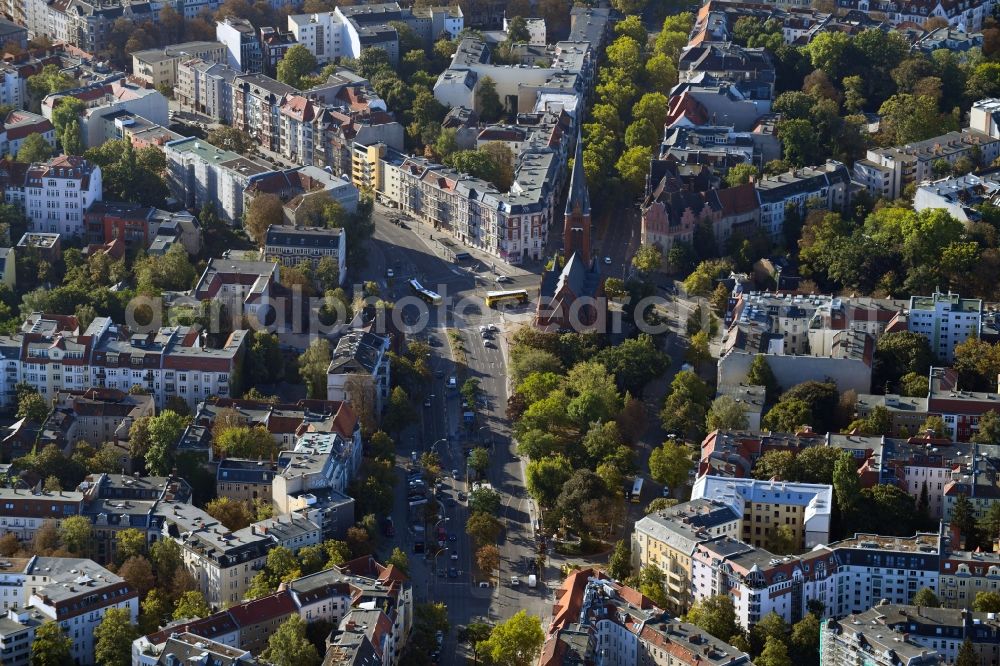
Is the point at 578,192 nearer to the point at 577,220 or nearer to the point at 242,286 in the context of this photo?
the point at 577,220

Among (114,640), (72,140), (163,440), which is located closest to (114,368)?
(163,440)

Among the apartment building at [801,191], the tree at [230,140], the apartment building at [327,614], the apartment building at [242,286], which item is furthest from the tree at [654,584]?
the tree at [230,140]

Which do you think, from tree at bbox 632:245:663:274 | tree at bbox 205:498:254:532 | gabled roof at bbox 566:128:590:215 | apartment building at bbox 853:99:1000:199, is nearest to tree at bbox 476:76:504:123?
gabled roof at bbox 566:128:590:215

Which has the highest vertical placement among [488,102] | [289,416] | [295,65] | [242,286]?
[295,65]

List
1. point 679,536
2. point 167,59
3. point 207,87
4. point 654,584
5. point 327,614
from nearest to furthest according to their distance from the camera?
1. point 327,614
2. point 654,584
3. point 679,536
4. point 207,87
5. point 167,59

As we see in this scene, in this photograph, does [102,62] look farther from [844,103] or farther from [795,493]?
[795,493]

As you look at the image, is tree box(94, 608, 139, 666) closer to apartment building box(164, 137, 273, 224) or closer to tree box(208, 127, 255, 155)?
apartment building box(164, 137, 273, 224)

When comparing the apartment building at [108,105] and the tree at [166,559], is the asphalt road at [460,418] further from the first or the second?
the apartment building at [108,105]
